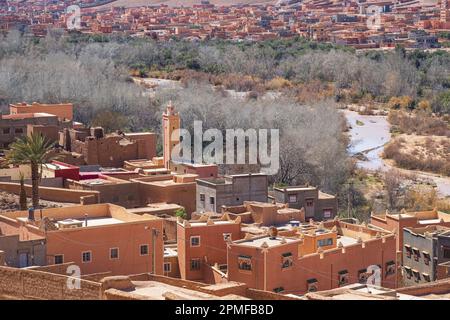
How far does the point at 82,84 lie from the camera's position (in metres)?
38.9

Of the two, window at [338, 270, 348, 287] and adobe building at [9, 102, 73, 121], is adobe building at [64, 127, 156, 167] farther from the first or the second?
window at [338, 270, 348, 287]

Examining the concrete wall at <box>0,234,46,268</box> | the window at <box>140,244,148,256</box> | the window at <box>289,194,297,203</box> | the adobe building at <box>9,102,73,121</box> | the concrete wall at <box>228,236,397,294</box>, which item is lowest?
the window at <box>289,194,297,203</box>

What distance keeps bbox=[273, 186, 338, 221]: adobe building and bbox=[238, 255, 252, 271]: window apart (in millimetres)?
6473

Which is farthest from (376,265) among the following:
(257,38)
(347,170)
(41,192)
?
(257,38)

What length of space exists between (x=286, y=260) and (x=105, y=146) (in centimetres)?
1079

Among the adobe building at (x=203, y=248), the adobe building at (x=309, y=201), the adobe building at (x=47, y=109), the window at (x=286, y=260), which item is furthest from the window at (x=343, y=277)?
the adobe building at (x=47, y=109)

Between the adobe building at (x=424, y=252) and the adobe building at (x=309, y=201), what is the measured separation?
2.96 m

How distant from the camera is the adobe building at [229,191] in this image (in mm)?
23562

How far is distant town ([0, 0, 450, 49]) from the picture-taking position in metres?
79.2

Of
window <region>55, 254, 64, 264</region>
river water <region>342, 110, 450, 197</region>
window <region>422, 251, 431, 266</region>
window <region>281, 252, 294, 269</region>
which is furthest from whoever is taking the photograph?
river water <region>342, 110, 450, 197</region>

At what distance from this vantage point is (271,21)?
9944cm

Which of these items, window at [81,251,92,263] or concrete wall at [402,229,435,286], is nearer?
window at [81,251,92,263]

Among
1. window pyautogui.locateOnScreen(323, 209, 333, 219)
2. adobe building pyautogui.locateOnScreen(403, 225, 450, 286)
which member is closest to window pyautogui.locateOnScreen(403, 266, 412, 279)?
adobe building pyautogui.locateOnScreen(403, 225, 450, 286)

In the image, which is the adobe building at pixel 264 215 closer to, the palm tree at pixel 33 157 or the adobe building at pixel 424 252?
the adobe building at pixel 424 252
